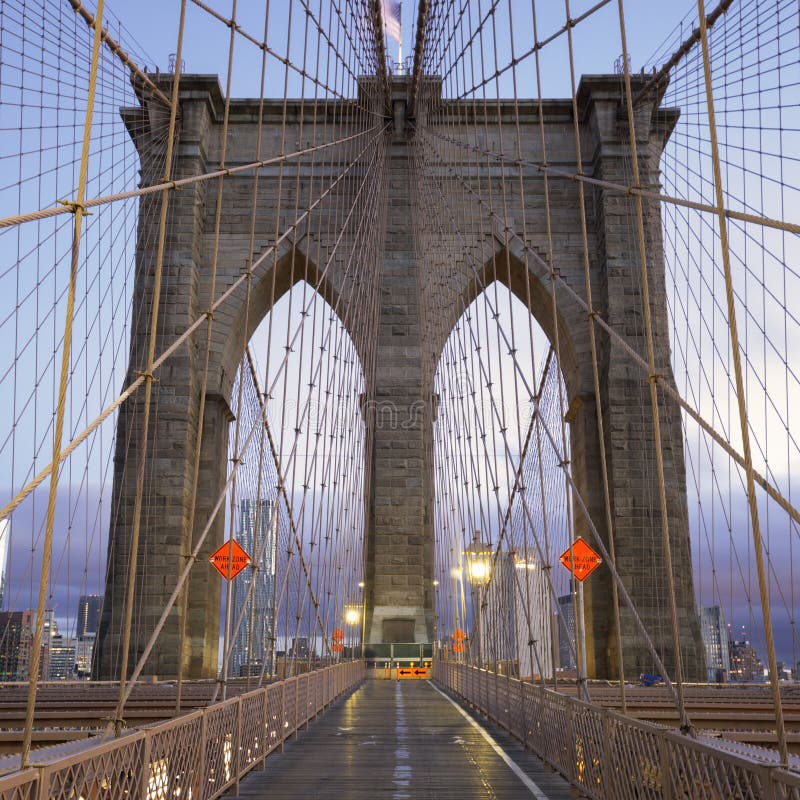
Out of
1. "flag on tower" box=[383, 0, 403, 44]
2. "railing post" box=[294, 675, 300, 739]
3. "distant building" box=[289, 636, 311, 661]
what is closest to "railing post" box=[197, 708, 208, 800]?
"railing post" box=[294, 675, 300, 739]

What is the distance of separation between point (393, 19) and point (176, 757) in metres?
24.8

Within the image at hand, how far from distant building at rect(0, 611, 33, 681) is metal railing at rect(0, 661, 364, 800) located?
10687 mm

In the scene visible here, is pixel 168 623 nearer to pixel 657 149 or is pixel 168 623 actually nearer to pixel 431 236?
pixel 431 236

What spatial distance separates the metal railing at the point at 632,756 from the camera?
3076mm

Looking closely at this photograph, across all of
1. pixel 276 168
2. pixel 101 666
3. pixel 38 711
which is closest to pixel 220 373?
pixel 276 168

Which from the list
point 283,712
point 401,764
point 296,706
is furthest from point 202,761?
point 296,706

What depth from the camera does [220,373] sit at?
2092 centimetres

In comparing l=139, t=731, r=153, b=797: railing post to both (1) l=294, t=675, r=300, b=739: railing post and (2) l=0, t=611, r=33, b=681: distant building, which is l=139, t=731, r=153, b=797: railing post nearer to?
(1) l=294, t=675, r=300, b=739: railing post

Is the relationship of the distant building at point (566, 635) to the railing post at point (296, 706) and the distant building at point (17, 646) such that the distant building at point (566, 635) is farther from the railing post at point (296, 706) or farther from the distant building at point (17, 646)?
the distant building at point (17, 646)

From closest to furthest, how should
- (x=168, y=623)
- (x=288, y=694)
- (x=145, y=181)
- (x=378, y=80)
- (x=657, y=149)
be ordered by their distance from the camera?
1. (x=288, y=694)
2. (x=168, y=623)
3. (x=145, y=181)
4. (x=657, y=149)
5. (x=378, y=80)

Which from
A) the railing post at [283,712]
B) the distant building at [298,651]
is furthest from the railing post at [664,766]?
the distant building at [298,651]

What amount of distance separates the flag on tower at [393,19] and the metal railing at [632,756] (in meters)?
21.7

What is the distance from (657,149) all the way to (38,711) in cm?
1819

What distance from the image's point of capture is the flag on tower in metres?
25.8
